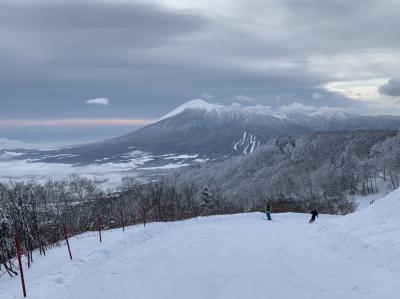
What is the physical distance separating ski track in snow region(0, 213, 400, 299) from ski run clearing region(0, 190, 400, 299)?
0.03 meters

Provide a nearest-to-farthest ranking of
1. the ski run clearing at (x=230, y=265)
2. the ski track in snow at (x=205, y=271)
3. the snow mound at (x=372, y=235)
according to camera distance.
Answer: the ski track in snow at (x=205, y=271), the ski run clearing at (x=230, y=265), the snow mound at (x=372, y=235)

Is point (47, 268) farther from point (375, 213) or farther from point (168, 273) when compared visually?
point (375, 213)

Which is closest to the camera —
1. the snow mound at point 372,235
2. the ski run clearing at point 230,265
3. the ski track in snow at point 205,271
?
the ski track in snow at point 205,271

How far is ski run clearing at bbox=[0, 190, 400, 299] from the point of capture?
15.5 m

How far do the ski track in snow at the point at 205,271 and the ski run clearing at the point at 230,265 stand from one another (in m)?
0.03

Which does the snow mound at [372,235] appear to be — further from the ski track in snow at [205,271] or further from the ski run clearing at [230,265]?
the ski track in snow at [205,271]

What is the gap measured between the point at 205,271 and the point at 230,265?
4.49ft

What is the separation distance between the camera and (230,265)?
19.2m

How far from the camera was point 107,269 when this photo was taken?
750 inches

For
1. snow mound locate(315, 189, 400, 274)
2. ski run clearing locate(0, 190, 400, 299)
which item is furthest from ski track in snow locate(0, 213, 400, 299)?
snow mound locate(315, 189, 400, 274)

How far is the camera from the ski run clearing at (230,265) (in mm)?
15539

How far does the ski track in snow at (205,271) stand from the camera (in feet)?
50.6

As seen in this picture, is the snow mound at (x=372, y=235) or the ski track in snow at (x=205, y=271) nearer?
the ski track in snow at (x=205, y=271)

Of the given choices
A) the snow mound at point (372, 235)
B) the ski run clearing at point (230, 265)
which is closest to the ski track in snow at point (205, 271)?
the ski run clearing at point (230, 265)
